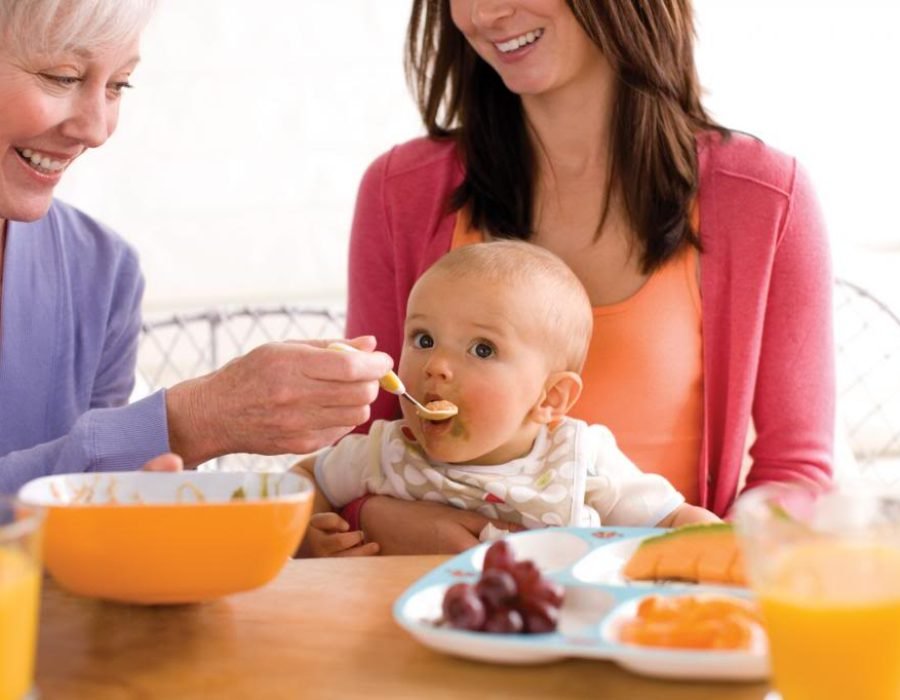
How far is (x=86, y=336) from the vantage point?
6.61ft

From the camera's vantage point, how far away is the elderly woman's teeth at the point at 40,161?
175cm

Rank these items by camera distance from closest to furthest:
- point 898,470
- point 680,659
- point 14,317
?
point 680,659 → point 14,317 → point 898,470

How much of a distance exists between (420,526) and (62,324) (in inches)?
25.9

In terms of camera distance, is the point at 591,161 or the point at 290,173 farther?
the point at 290,173

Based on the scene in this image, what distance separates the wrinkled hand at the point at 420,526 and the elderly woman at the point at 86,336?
9.9 inches

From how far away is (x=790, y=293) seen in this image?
1.99 metres

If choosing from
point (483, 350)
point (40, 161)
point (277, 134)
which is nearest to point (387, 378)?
Answer: point (483, 350)

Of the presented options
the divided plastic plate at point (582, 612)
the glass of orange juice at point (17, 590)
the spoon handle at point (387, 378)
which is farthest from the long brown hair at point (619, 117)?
the glass of orange juice at point (17, 590)

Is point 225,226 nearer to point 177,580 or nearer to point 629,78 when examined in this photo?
point 629,78

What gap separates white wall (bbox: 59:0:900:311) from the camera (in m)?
3.55

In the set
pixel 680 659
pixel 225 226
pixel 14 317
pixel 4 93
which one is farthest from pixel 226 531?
pixel 225 226

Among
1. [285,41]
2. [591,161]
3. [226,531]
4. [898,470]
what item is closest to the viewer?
[226,531]

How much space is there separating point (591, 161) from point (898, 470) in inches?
54.9

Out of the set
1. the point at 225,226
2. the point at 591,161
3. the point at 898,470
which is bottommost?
the point at 898,470
